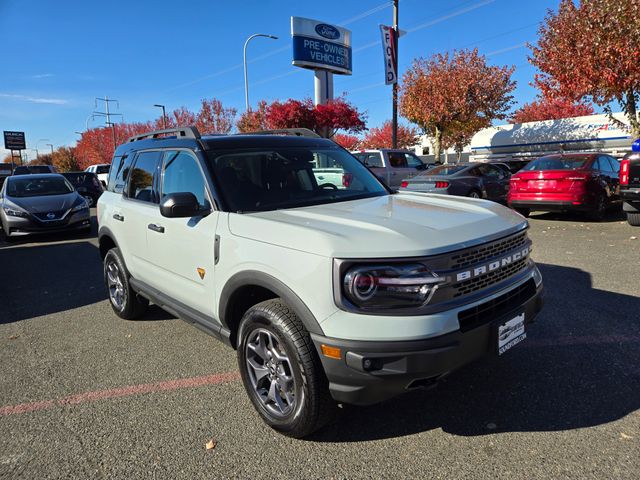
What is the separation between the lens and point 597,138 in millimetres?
21703

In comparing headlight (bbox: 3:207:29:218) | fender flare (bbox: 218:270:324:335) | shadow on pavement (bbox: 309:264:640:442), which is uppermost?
headlight (bbox: 3:207:29:218)

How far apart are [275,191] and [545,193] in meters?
8.37

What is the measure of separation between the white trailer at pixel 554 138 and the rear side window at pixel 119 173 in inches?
792

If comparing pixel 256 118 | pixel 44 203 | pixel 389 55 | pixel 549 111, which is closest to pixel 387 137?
pixel 549 111

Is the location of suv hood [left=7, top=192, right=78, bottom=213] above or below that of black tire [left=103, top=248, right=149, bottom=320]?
above

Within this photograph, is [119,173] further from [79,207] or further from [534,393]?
[79,207]

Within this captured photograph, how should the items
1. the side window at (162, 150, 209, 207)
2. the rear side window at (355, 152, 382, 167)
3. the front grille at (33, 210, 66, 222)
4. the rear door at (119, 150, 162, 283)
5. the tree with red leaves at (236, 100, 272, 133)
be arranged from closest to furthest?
the side window at (162, 150, 209, 207) < the rear door at (119, 150, 162, 283) < the front grille at (33, 210, 66, 222) < the rear side window at (355, 152, 382, 167) < the tree with red leaves at (236, 100, 272, 133)

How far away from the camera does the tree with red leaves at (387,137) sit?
5497 centimetres

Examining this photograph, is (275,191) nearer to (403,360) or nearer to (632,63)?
(403,360)

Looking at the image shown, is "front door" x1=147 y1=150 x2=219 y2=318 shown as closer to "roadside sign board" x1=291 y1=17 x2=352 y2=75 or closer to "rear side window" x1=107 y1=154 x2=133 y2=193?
"rear side window" x1=107 y1=154 x2=133 y2=193

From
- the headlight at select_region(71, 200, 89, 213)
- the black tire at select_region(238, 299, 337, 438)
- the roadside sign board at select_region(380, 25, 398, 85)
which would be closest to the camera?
the black tire at select_region(238, 299, 337, 438)

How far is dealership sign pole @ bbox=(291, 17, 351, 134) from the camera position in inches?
949

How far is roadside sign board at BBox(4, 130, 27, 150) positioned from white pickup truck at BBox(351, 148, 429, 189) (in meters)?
63.5

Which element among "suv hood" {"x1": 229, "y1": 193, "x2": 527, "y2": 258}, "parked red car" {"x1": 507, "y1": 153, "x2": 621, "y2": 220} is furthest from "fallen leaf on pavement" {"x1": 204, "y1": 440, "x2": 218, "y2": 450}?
"parked red car" {"x1": 507, "y1": 153, "x2": 621, "y2": 220}
